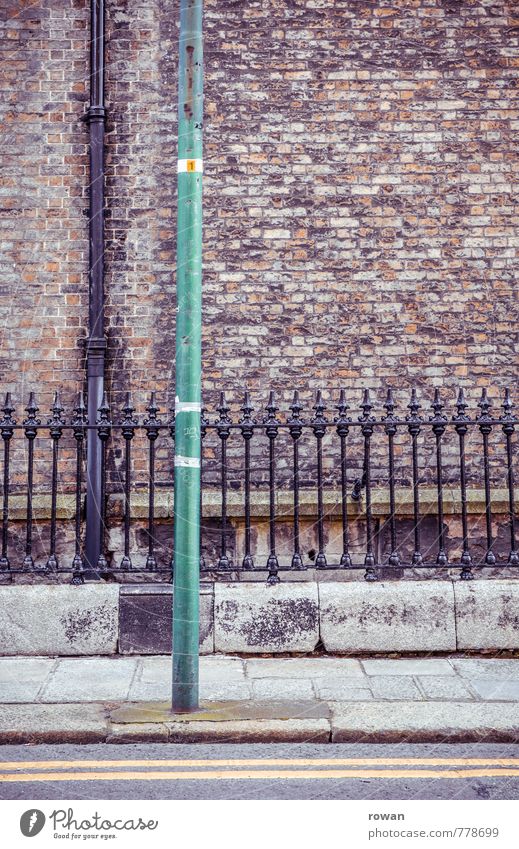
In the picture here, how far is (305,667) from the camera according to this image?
5.59 meters

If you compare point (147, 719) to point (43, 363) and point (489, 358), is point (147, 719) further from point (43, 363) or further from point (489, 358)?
point (489, 358)

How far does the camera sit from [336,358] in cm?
741

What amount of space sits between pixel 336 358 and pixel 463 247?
4.94 ft

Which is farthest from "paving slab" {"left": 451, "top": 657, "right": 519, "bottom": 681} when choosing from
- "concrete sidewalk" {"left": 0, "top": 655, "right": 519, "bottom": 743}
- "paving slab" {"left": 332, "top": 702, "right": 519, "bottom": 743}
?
"paving slab" {"left": 332, "top": 702, "right": 519, "bottom": 743}

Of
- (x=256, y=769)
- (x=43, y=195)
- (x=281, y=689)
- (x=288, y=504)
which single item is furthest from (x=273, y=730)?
(x=43, y=195)

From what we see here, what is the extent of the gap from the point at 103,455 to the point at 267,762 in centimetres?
306

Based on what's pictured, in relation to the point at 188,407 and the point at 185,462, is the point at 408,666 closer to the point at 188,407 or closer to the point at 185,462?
the point at 185,462

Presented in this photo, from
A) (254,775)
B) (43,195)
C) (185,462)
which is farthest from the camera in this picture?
(43,195)

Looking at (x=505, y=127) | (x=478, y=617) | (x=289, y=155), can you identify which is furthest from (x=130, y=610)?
(x=505, y=127)

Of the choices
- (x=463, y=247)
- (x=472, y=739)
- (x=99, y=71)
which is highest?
(x=99, y=71)

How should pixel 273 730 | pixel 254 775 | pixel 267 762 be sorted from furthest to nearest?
1. pixel 273 730
2. pixel 267 762
3. pixel 254 775

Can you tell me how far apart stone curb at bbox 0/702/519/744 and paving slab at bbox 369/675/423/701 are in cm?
38

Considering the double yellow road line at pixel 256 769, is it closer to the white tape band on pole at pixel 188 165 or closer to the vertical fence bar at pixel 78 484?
the vertical fence bar at pixel 78 484

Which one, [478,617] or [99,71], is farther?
[99,71]
